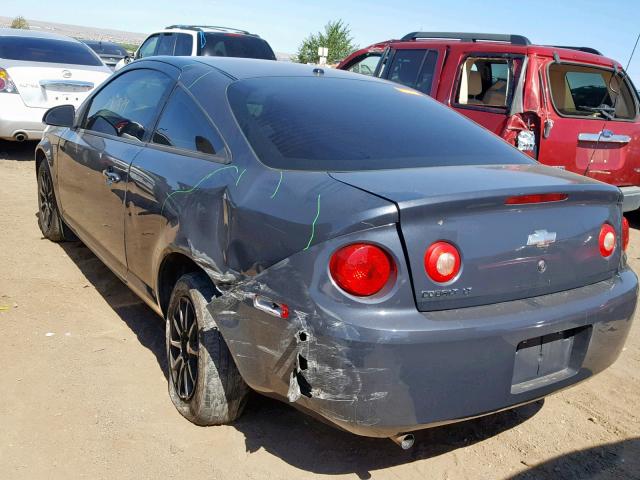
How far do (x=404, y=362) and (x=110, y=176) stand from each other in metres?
2.16

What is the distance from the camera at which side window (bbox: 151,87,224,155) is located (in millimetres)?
3026

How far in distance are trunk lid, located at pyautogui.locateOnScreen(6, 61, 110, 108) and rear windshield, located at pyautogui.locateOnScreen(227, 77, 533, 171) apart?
613 centimetres

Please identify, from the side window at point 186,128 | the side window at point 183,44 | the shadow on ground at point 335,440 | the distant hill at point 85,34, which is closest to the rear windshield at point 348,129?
the side window at point 186,128

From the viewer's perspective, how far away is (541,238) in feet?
8.21

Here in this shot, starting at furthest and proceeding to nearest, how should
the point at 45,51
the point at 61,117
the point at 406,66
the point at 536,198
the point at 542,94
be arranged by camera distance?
the point at 45,51 → the point at 406,66 → the point at 542,94 → the point at 61,117 → the point at 536,198

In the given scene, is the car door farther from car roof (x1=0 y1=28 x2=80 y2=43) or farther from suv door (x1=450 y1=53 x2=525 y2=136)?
car roof (x1=0 y1=28 x2=80 y2=43)

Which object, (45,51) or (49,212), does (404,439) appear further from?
(45,51)

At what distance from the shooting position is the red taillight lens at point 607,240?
9.11ft

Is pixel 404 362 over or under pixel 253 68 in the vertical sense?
under

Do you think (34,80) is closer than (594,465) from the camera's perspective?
No

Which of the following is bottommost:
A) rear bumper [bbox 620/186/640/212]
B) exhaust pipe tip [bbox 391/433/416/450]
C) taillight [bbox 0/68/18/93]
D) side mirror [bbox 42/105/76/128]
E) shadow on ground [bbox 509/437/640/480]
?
shadow on ground [bbox 509/437/640/480]

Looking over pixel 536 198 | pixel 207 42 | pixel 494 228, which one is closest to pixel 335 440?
pixel 494 228

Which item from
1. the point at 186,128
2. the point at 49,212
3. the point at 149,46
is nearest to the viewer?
the point at 186,128

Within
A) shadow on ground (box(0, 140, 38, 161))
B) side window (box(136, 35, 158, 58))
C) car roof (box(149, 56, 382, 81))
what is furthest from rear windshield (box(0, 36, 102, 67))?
car roof (box(149, 56, 382, 81))
